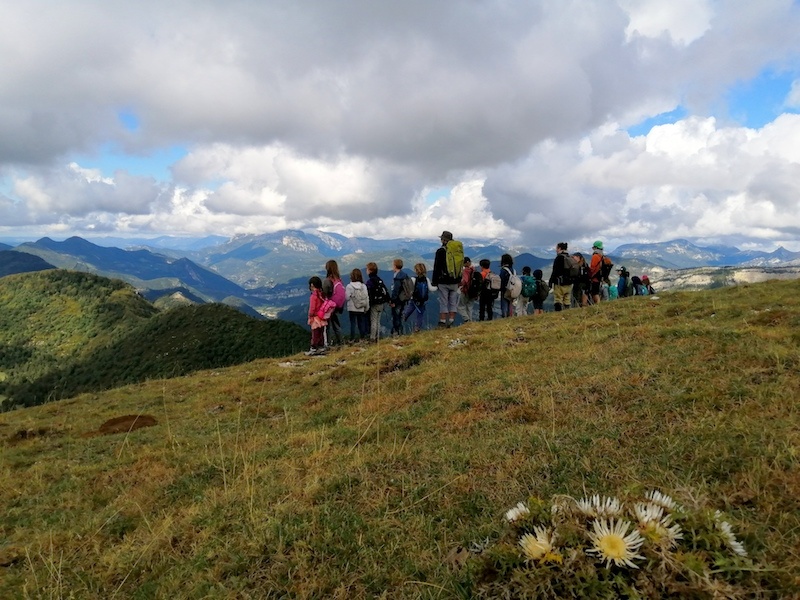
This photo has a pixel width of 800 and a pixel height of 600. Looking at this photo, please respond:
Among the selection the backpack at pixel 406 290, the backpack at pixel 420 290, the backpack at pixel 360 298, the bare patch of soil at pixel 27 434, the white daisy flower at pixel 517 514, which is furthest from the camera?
the backpack at pixel 420 290

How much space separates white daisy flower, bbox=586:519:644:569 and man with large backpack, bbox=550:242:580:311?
17.3 metres

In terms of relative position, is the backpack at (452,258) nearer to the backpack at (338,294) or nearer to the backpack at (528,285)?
the backpack at (338,294)

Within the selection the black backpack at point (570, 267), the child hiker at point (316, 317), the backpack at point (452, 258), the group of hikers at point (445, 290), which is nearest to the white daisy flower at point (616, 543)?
the child hiker at point (316, 317)

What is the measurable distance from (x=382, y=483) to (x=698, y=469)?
309cm

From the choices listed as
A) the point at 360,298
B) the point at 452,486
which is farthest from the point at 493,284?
the point at 452,486

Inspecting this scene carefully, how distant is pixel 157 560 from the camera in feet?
13.6

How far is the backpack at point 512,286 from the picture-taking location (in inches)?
771

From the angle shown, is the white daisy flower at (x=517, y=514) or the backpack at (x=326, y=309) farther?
the backpack at (x=326, y=309)

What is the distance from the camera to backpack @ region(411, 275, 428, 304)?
19.0m

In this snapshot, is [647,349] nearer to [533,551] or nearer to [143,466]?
[533,551]

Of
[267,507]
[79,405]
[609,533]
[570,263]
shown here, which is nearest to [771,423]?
[609,533]

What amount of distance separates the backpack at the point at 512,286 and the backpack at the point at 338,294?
751 cm

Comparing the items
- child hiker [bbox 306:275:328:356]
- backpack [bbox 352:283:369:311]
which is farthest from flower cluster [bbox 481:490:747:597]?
backpack [bbox 352:283:369:311]

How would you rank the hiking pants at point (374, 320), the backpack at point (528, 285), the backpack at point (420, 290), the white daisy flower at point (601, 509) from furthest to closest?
the backpack at point (528, 285) → the backpack at point (420, 290) → the hiking pants at point (374, 320) → the white daisy flower at point (601, 509)
